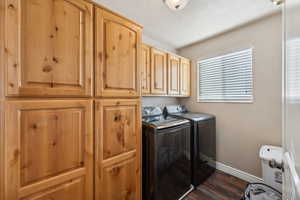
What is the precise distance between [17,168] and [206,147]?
7.54 feet

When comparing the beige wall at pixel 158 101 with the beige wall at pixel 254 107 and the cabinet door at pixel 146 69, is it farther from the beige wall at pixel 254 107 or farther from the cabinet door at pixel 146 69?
the beige wall at pixel 254 107

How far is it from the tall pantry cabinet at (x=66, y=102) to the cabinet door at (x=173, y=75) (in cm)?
119

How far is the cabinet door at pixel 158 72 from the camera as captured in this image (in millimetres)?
2234

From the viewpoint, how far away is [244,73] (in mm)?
2283

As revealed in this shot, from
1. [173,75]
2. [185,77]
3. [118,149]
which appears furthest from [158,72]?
[118,149]

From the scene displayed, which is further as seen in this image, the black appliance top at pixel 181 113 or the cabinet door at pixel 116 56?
the black appliance top at pixel 181 113

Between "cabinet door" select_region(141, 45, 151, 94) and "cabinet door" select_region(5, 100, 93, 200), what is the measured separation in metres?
1.10

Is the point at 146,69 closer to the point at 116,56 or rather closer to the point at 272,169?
the point at 116,56

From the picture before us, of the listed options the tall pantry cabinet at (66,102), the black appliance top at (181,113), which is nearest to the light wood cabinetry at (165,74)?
the black appliance top at (181,113)

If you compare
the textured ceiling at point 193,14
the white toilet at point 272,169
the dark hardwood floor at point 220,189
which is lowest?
the dark hardwood floor at point 220,189

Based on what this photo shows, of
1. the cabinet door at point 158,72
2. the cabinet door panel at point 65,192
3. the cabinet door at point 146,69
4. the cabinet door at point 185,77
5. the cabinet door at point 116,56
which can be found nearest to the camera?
the cabinet door panel at point 65,192

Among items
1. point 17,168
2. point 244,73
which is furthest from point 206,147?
point 17,168

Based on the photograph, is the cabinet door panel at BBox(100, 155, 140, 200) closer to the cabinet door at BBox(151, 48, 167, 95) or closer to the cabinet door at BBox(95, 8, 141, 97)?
the cabinet door at BBox(95, 8, 141, 97)

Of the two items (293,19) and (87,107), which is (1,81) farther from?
(293,19)
